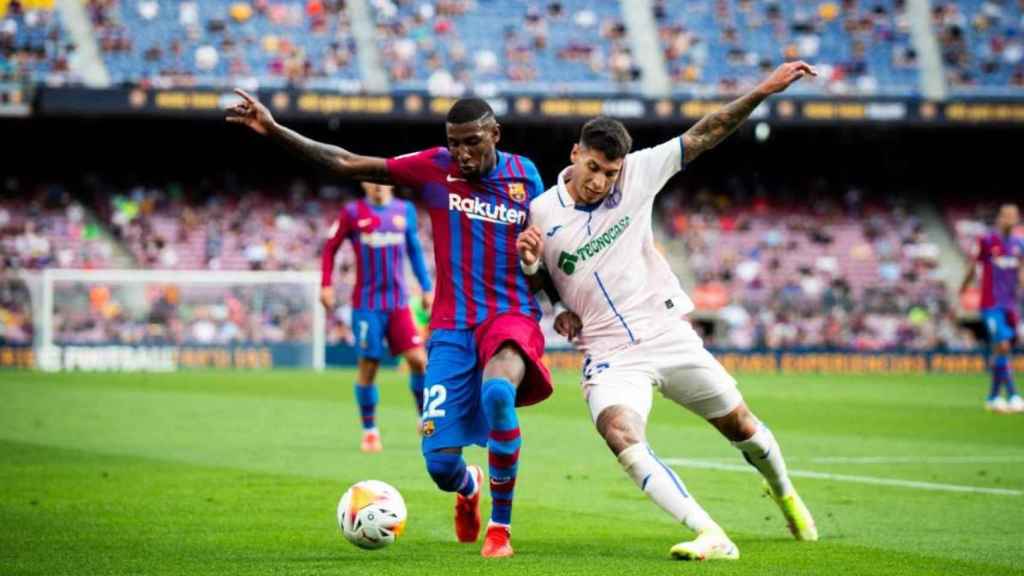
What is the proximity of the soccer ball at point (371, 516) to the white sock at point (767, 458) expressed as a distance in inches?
73.6

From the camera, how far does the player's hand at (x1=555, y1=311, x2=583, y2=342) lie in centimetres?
815

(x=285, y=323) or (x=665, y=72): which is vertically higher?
(x=665, y=72)

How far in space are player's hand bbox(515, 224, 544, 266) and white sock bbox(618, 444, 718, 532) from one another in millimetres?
1079

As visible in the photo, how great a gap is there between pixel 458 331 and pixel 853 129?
37066 mm

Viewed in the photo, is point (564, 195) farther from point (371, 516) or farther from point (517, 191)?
point (371, 516)

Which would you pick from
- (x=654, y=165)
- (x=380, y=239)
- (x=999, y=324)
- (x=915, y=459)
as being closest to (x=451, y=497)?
(x=654, y=165)

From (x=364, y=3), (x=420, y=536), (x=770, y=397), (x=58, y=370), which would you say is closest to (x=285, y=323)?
(x=58, y=370)

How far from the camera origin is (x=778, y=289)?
39812 mm

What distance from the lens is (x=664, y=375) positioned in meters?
7.96

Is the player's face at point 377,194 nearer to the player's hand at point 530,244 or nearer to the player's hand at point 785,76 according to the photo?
the player's hand at point 530,244

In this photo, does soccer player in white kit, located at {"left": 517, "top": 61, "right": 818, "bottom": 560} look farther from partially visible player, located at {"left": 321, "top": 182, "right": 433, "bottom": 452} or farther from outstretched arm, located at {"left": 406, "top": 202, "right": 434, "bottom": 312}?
outstretched arm, located at {"left": 406, "top": 202, "right": 434, "bottom": 312}

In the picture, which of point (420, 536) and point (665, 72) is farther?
point (665, 72)

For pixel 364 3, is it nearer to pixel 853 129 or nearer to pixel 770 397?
pixel 853 129

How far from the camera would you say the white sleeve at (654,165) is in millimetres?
8023
